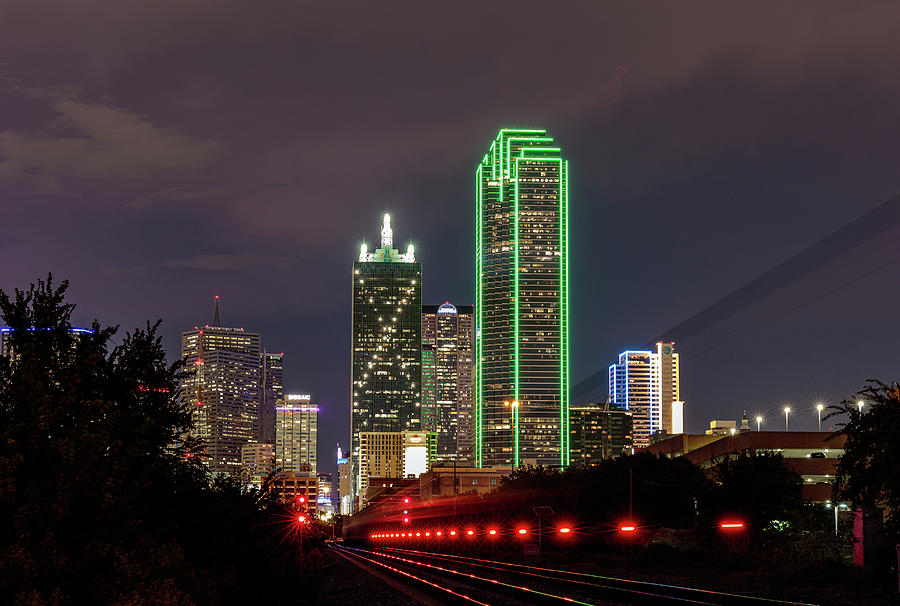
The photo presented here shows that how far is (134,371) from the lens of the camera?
2888 centimetres

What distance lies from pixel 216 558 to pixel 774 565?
2426 centimetres

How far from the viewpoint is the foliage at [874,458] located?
3030 centimetres

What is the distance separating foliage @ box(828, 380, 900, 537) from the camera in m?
30.3

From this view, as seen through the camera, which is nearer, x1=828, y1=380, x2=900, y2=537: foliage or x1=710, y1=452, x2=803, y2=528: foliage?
x1=828, y1=380, x2=900, y2=537: foliage

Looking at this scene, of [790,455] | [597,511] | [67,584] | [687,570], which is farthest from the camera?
[790,455]

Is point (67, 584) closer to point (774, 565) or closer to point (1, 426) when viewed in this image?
point (1, 426)

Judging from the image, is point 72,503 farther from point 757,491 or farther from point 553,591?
point 757,491

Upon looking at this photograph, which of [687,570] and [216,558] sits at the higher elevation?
[216,558]

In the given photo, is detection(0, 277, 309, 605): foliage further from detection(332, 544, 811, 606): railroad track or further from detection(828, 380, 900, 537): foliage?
detection(828, 380, 900, 537): foliage

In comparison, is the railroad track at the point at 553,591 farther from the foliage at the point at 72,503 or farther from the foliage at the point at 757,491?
the foliage at the point at 757,491

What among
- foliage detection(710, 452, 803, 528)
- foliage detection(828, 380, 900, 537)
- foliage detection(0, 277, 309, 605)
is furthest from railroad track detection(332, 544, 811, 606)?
foliage detection(710, 452, 803, 528)

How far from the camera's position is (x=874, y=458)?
31203mm

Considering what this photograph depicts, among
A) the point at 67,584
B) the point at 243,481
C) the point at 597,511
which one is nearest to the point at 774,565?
the point at 243,481

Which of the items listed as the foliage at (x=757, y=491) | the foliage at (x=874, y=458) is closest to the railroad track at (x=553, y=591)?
the foliage at (x=874, y=458)
